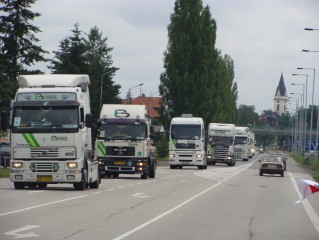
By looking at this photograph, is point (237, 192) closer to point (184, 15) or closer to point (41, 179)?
point (41, 179)

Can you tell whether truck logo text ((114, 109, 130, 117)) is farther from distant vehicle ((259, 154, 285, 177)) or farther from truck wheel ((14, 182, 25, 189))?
distant vehicle ((259, 154, 285, 177))

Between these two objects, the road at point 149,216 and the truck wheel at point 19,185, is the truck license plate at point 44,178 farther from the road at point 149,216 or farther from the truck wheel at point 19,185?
the truck wheel at point 19,185

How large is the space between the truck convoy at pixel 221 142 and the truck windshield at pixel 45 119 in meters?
46.3

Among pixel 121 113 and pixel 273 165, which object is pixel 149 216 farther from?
pixel 273 165

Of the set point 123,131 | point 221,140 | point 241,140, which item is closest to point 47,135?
point 123,131

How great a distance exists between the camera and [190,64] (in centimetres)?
9338

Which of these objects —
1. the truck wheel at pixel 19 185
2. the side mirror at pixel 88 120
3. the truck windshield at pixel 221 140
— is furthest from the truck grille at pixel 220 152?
the side mirror at pixel 88 120

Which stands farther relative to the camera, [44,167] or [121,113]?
[121,113]

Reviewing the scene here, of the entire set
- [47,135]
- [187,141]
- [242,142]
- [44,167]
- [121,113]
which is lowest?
[44,167]

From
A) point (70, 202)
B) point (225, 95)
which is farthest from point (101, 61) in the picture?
point (70, 202)

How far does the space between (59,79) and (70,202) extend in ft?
21.7

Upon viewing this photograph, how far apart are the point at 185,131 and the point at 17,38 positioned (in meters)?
15.1

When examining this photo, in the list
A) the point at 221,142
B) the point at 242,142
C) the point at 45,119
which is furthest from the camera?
the point at 242,142

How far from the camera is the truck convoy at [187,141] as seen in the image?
58.3 meters
